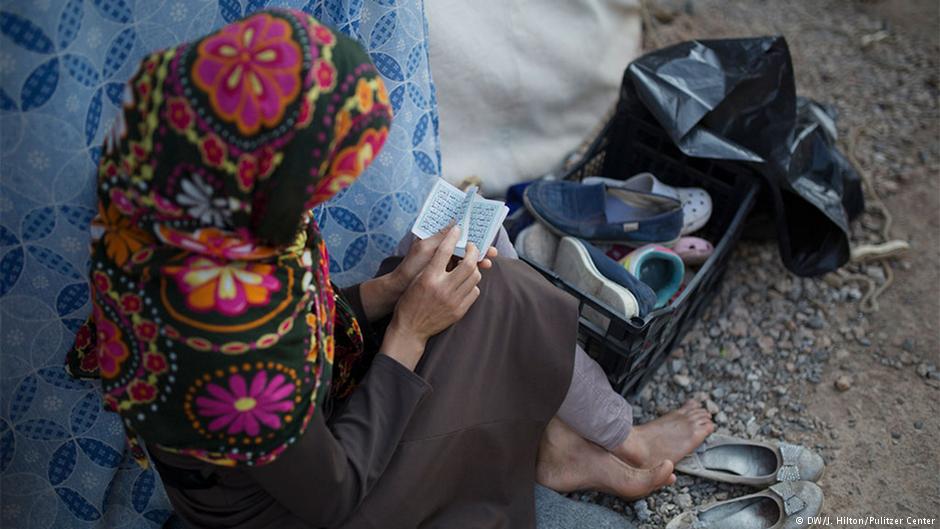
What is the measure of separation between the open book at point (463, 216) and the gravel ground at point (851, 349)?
84 cm

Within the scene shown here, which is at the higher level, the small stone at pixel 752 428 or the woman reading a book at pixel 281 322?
the woman reading a book at pixel 281 322

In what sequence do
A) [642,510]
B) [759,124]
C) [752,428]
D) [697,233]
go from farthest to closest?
[697,233] < [759,124] < [752,428] < [642,510]

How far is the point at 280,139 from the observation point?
972 millimetres

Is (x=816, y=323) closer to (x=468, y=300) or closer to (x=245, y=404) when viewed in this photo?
(x=468, y=300)

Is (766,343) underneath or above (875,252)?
underneath

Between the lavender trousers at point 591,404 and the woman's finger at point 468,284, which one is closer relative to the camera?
the woman's finger at point 468,284

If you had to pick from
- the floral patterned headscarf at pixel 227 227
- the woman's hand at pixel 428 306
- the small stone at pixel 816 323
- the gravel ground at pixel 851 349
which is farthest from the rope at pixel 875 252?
the floral patterned headscarf at pixel 227 227

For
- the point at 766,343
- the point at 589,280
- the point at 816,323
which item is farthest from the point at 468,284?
the point at 816,323

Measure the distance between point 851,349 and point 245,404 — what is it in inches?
73.4

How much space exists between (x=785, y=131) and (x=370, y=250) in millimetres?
1245

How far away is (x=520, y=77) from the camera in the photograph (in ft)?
8.14

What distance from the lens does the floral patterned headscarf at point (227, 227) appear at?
96cm

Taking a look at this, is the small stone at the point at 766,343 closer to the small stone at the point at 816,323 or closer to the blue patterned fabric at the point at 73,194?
the small stone at the point at 816,323

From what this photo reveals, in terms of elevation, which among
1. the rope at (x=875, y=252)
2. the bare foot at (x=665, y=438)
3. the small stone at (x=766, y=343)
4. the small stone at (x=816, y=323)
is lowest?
the small stone at (x=766, y=343)
